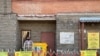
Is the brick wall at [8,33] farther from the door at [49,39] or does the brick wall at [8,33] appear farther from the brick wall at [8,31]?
the door at [49,39]

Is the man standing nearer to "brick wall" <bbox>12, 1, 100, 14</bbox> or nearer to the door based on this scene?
the door

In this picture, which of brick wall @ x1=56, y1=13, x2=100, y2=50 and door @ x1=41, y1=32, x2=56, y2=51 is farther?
door @ x1=41, y1=32, x2=56, y2=51

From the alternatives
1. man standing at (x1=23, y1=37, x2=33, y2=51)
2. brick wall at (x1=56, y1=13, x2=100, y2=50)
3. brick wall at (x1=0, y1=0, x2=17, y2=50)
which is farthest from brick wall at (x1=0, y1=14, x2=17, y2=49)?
brick wall at (x1=56, y1=13, x2=100, y2=50)

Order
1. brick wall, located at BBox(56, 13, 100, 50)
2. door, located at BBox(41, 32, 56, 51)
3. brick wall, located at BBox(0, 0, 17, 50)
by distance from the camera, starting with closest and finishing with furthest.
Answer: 1. brick wall, located at BBox(56, 13, 100, 50)
2. brick wall, located at BBox(0, 0, 17, 50)
3. door, located at BBox(41, 32, 56, 51)

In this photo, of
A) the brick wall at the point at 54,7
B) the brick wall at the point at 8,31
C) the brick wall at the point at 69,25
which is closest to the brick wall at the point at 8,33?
the brick wall at the point at 8,31

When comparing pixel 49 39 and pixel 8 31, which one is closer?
pixel 8 31

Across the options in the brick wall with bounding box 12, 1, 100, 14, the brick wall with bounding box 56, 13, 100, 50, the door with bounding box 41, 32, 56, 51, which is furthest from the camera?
the door with bounding box 41, 32, 56, 51

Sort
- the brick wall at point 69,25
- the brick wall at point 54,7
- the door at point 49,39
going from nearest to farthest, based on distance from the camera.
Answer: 1. the brick wall at point 69,25
2. the brick wall at point 54,7
3. the door at point 49,39

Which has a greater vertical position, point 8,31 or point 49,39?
point 8,31

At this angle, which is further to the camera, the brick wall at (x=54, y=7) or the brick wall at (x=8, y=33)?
the brick wall at (x=54, y=7)

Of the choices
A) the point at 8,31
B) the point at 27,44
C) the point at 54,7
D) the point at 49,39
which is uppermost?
the point at 54,7

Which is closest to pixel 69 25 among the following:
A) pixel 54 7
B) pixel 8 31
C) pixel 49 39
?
pixel 54 7

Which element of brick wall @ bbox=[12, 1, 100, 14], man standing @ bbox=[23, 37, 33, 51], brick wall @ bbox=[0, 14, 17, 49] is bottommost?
man standing @ bbox=[23, 37, 33, 51]

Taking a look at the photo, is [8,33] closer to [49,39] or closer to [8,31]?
[8,31]
